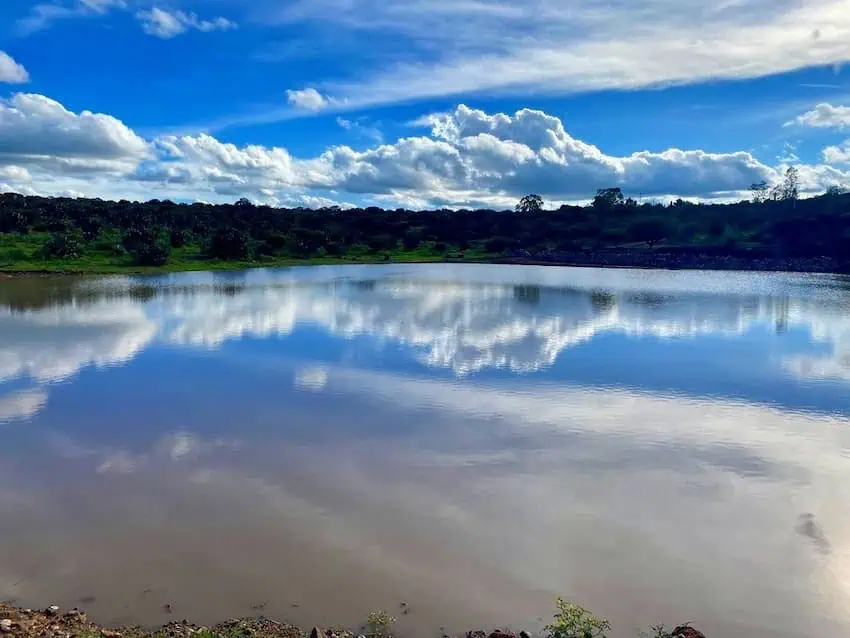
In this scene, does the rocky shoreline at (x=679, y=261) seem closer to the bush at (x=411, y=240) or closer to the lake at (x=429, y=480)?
the bush at (x=411, y=240)

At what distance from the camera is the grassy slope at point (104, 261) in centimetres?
6394

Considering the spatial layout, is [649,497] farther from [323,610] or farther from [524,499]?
[323,610]

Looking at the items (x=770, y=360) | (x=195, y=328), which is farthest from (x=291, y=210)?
(x=770, y=360)

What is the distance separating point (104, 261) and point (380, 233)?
60.5 metres

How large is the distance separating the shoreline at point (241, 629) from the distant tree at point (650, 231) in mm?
115467

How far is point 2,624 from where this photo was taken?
718 centimetres

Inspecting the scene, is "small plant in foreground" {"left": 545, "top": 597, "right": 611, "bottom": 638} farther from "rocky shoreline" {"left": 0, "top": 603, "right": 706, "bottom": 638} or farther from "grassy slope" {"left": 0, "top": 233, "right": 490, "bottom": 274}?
"grassy slope" {"left": 0, "top": 233, "right": 490, "bottom": 274}

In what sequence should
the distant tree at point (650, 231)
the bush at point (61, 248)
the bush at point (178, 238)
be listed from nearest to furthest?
the bush at point (61, 248) < the bush at point (178, 238) < the distant tree at point (650, 231)

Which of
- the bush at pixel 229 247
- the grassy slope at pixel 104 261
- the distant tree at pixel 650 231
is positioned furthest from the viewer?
the distant tree at pixel 650 231

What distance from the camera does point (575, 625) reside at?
24.7 ft

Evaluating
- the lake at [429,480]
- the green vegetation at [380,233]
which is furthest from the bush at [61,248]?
the lake at [429,480]

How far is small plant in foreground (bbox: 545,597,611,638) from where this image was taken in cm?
746

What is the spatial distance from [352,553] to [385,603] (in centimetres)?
138

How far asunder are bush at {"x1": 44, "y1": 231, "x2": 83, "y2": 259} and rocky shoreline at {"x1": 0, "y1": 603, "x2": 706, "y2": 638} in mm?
69236
